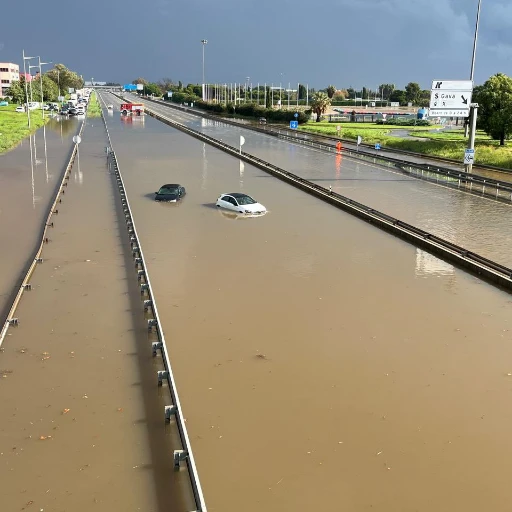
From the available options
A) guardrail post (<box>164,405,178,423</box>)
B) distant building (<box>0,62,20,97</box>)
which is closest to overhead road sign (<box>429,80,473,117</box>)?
guardrail post (<box>164,405,178,423</box>)

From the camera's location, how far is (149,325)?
1280 centimetres

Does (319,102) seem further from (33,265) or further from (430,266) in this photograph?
(33,265)

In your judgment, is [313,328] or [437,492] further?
[313,328]

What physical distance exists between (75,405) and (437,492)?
578 cm

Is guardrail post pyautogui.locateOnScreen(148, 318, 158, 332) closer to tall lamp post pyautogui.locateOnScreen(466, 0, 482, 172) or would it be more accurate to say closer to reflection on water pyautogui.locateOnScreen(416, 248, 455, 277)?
reflection on water pyautogui.locateOnScreen(416, 248, 455, 277)

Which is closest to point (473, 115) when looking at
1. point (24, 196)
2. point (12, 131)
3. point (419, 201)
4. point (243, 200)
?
point (419, 201)

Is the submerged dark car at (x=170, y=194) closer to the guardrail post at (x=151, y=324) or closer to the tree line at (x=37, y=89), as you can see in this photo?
the guardrail post at (x=151, y=324)

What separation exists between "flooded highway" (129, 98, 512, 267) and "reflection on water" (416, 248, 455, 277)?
1.86 metres

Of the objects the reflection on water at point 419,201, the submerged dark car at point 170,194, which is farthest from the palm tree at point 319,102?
the submerged dark car at point 170,194

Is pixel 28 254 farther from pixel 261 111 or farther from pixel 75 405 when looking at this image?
pixel 261 111

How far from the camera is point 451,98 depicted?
37094 millimetres

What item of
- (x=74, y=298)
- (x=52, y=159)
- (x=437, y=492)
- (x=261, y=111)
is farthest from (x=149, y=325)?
(x=261, y=111)

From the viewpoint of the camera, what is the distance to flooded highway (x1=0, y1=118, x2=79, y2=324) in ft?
58.3

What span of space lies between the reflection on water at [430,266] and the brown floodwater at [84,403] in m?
8.41
